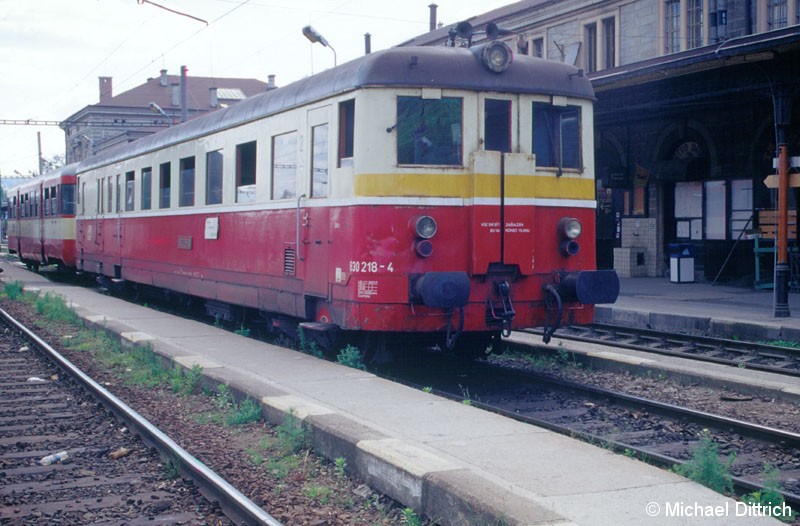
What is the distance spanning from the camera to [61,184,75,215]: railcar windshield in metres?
24.7

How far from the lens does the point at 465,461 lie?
5344 mm

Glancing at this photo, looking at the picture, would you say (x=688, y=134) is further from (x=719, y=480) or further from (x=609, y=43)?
(x=719, y=480)

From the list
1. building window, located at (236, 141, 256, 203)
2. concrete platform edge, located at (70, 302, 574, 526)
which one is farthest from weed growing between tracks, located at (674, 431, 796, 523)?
building window, located at (236, 141, 256, 203)

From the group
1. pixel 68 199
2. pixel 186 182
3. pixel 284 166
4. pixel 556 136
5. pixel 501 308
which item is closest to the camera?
pixel 501 308

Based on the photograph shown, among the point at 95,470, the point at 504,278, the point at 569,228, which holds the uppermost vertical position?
the point at 569,228

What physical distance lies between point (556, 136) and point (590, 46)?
68.8 feet

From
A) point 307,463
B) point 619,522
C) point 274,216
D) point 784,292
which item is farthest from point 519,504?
point 784,292

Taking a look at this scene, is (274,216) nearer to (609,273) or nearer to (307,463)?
(609,273)

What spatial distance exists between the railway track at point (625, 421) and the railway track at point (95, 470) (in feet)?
8.57

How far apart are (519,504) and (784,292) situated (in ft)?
36.6

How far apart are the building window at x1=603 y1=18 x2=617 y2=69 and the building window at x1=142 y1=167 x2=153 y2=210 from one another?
16771 millimetres

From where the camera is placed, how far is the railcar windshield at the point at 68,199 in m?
24.7

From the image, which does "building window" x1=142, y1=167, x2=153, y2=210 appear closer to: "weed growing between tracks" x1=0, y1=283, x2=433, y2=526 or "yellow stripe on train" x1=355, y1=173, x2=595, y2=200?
"weed growing between tracks" x1=0, y1=283, x2=433, y2=526

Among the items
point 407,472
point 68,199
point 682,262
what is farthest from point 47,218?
point 407,472
